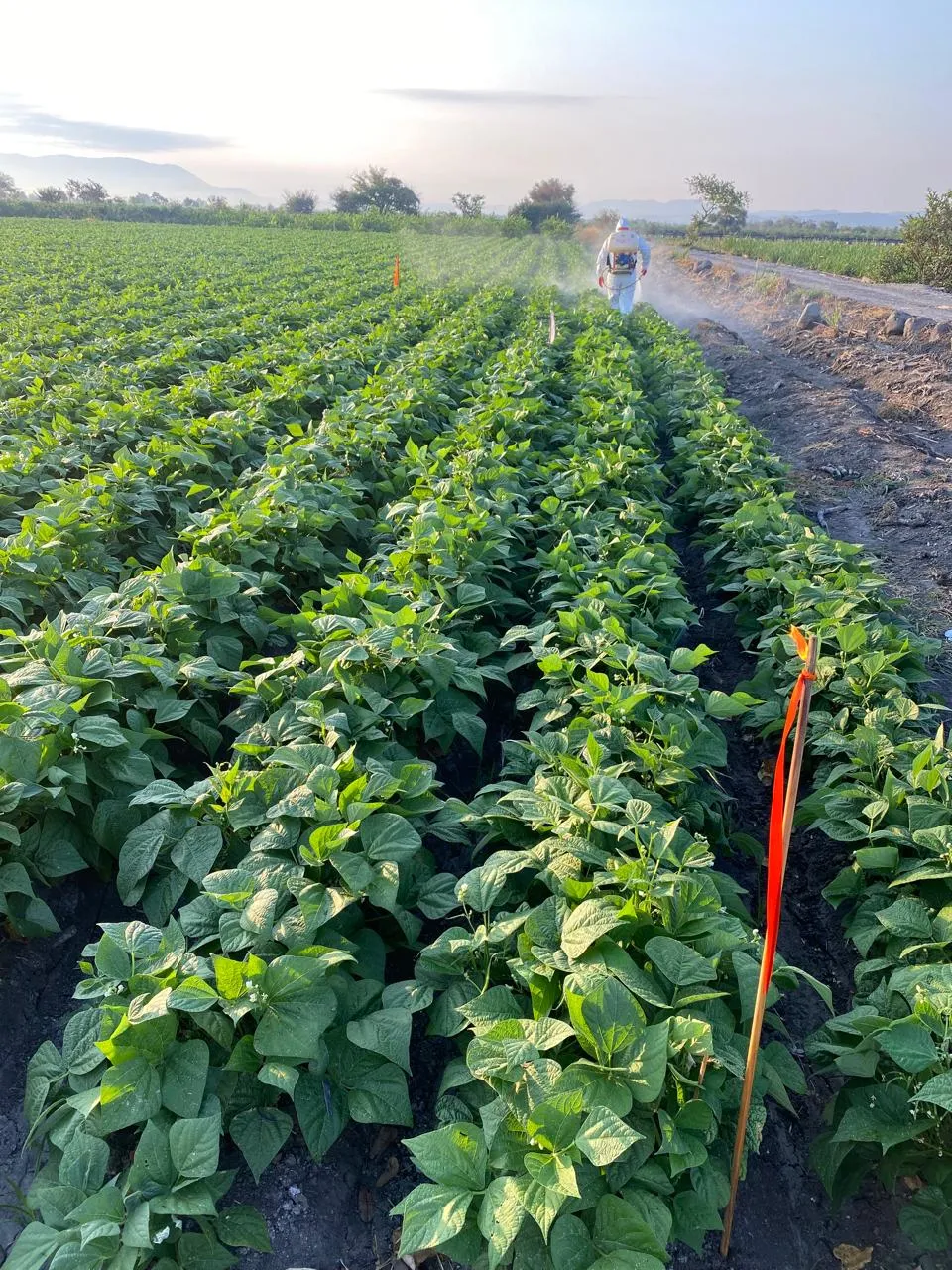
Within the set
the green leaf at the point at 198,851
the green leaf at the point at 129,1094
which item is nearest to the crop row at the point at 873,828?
the green leaf at the point at 129,1094

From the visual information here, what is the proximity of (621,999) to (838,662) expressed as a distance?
208 cm

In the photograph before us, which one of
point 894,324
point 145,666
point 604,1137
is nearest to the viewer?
point 604,1137

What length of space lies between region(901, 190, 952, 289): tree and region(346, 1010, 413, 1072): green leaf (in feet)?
82.6

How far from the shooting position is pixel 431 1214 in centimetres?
151

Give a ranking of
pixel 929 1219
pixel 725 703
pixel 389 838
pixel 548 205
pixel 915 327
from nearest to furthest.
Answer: pixel 929 1219, pixel 389 838, pixel 725 703, pixel 915 327, pixel 548 205

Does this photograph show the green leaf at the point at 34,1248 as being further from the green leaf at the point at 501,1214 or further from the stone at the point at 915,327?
the stone at the point at 915,327

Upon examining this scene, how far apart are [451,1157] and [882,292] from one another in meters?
24.6

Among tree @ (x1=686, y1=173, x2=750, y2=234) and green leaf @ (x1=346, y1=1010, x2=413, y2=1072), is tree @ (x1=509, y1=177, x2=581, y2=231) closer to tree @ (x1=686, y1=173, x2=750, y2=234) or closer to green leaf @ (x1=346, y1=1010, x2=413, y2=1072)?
tree @ (x1=686, y1=173, x2=750, y2=234)

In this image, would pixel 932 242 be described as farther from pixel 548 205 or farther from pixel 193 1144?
pixel 548 205

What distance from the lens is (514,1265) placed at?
5.24ft

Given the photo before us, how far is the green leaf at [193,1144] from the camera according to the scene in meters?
1.66

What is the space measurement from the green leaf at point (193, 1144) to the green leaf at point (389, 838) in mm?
748

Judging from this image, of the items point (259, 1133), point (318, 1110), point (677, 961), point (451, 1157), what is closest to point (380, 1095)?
point (318, 1110)

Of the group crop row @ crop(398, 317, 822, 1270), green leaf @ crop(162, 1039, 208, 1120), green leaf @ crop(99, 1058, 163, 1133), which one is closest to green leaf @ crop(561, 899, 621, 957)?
crop row @ crop(398, 317, 822, 1270)
